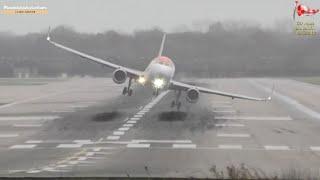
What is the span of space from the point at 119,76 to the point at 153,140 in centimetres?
1878

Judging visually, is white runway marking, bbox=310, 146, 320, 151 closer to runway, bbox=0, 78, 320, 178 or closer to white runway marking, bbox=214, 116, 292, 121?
runway, bbox=0, 78, 320, 178

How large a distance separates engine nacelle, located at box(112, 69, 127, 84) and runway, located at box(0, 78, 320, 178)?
2.20m

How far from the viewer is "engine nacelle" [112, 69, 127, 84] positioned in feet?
146

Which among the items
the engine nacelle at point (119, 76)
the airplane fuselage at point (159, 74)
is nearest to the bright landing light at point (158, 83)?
the airplane fuselage at point (159, 74)

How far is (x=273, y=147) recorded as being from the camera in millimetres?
24219

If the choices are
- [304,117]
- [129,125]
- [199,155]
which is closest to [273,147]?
[199,155]

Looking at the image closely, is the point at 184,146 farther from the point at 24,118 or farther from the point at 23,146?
the point at 24,118

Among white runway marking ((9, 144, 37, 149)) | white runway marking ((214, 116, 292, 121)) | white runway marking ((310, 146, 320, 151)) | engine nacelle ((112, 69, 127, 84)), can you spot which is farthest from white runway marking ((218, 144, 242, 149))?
engine nacelle ((112, 69, 127, 84))

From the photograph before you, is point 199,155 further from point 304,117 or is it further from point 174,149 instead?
point 304,117

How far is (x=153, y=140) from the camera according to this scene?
26250mm

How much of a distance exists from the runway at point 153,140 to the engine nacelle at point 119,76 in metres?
2.20

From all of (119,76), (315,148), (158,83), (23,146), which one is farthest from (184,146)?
(158,83)

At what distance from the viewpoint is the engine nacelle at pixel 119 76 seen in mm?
44375

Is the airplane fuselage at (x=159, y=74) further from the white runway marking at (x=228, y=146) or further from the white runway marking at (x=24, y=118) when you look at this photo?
the white runway marking at (x=228, y=146)
